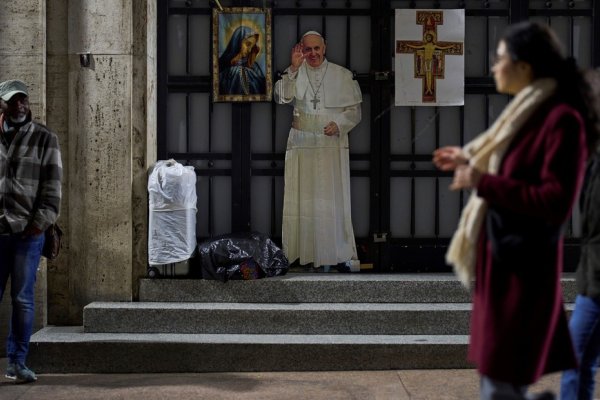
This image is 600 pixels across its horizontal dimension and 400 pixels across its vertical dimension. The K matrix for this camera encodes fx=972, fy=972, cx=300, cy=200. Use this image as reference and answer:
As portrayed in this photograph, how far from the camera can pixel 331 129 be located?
29.3ft

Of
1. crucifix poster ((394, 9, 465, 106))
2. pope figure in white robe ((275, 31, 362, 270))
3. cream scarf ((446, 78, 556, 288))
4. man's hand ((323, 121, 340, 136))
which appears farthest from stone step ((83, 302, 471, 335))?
cream scarf ((446, 78, 556, 288))

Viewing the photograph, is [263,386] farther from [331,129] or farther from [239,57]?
[239,57]

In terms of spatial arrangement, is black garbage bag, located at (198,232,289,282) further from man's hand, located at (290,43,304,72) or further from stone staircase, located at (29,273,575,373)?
man's hand, located at (290,43,304,72)

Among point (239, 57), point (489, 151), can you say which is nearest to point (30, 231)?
point (239, 57)

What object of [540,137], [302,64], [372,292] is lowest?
[372,292]

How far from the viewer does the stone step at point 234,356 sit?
24.9 ft

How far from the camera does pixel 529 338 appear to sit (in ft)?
12.2

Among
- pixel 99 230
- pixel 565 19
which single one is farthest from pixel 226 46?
pixel 565 19

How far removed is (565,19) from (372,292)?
3.21 m

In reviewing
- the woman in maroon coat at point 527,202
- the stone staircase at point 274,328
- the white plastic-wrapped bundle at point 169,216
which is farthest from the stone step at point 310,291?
the woman in maroon coat at point 527,202

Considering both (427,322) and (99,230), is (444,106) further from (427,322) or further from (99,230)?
(99,230)

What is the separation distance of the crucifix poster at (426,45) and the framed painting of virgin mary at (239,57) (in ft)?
4.04

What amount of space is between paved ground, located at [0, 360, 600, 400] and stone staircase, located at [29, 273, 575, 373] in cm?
12

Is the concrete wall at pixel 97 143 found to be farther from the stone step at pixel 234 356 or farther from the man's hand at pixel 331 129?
the man's hand at pixel 331 129
